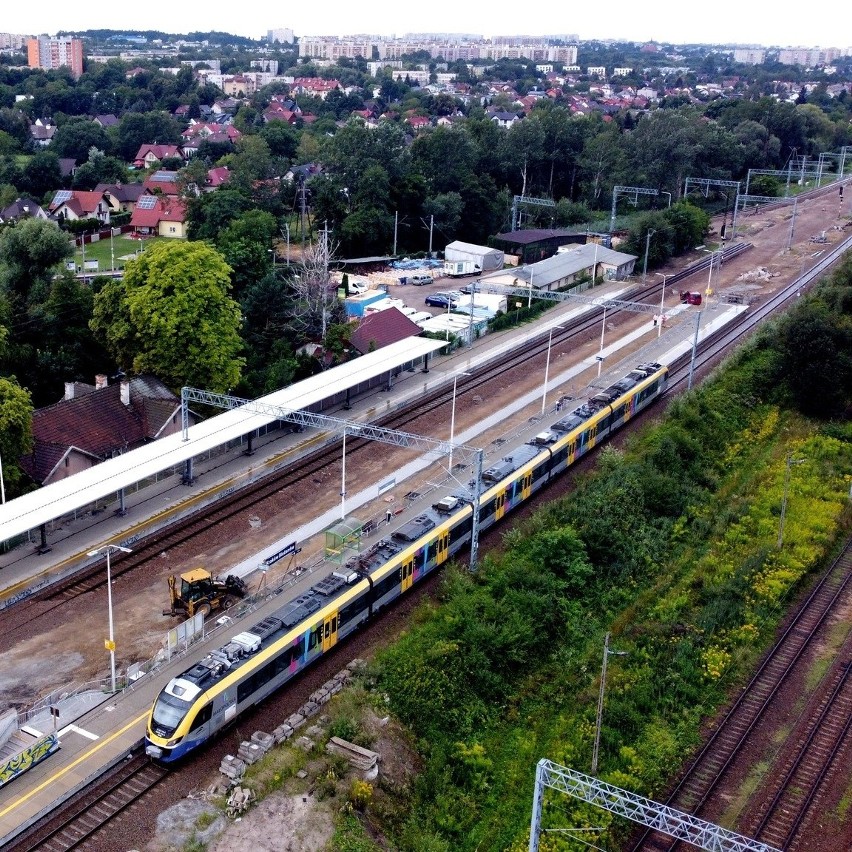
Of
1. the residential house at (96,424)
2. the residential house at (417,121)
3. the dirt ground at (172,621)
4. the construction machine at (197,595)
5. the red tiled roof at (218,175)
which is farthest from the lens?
the residential house at (417,121)

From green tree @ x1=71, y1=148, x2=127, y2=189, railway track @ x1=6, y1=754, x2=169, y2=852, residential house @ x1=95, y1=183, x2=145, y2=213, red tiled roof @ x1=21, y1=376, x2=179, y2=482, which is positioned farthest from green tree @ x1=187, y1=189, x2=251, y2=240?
railway track @ x1=6, y1=754, x2=169, y2=852

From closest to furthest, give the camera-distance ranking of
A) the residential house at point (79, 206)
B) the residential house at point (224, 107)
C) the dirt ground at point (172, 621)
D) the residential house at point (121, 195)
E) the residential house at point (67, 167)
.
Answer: the dirt ground at point (172, 621), the residential house at point (79, 206), the residential house at point (121, 195), the residential house at point (67, 167), the residential house at point (224, 107)

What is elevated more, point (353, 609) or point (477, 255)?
point (477, 255)

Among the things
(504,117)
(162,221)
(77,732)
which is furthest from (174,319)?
(504,117)

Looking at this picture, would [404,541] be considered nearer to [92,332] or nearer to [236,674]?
[236,674]

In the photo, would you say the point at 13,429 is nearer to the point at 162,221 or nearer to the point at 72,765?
the point at 72,765

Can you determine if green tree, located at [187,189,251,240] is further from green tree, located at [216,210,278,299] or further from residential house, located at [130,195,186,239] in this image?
residential house, located at [130,195,186,239]

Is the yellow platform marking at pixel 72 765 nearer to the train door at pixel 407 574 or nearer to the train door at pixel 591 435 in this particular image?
the train door at pixel 407 574

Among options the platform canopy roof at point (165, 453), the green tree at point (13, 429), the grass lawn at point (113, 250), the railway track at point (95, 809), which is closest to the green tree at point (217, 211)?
the grass lawn at point (113, 250)
